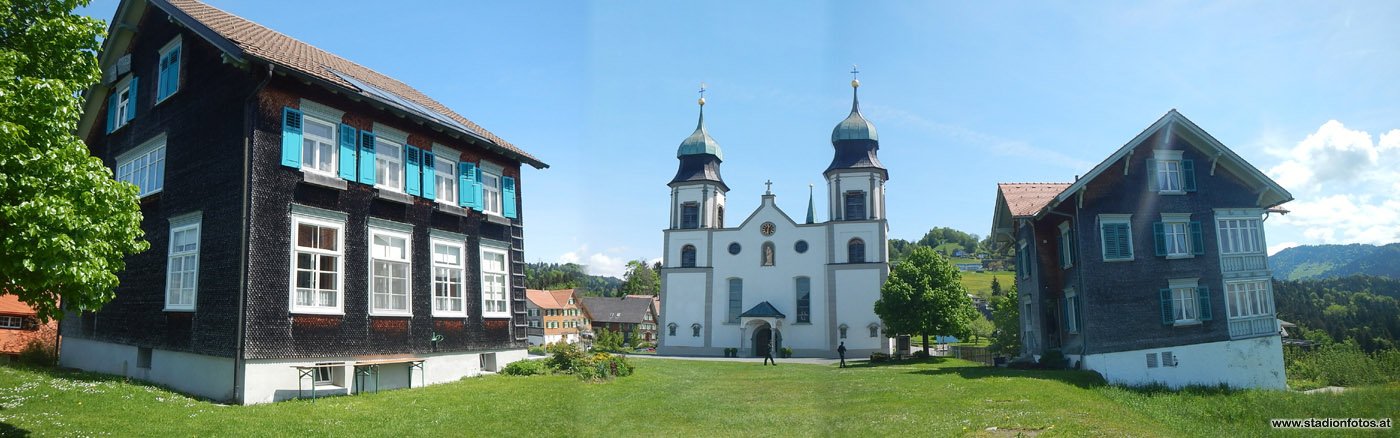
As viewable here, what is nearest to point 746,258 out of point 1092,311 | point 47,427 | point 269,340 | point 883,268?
point 883,268

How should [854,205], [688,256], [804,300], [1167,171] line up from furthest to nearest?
[688,256] < [854,205] < [804,300] < [1167,171]

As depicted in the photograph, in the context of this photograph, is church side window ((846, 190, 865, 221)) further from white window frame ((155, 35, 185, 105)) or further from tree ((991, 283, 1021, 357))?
white window frame ((155, 35, 185, 105))

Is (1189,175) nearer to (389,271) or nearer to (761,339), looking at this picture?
(389,271)

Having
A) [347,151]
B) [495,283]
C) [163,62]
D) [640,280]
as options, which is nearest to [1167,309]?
[495,283]

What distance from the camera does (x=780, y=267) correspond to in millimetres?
50062

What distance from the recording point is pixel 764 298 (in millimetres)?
50031

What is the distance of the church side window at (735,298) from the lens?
50.4 meters

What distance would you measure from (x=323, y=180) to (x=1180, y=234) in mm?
22276

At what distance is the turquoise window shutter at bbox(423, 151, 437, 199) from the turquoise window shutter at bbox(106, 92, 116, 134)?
8059 mm

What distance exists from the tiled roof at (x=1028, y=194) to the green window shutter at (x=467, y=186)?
16856 millimetres

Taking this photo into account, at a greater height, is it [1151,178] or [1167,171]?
[1167,171]

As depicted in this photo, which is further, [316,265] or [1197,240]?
[1197,240]

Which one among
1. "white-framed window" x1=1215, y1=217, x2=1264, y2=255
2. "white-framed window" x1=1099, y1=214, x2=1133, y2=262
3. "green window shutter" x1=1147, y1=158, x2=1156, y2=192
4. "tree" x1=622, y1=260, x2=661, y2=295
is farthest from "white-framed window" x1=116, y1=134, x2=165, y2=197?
"tree" x1=622, y1=260, x2=661, y2=295

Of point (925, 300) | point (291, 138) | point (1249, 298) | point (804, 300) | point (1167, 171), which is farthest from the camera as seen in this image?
point (804, 300)
